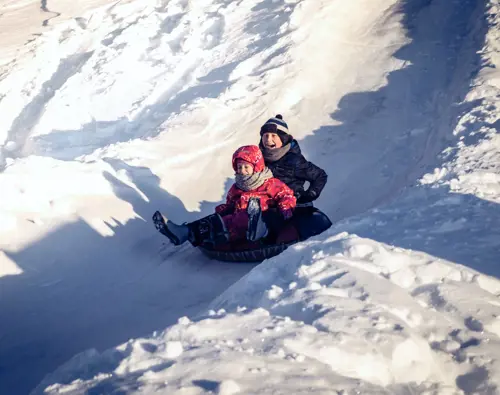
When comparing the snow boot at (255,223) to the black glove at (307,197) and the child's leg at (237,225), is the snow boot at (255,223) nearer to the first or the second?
the child's leg at (237,225)

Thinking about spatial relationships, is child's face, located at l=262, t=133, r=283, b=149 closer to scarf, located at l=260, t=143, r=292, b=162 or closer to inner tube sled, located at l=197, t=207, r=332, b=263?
scarf, located at l=260, t=143, r=292, b=162

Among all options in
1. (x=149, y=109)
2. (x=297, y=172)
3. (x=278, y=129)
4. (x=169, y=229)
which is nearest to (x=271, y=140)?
(x=278, y=129)

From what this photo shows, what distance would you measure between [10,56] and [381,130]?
A: 7.89 m

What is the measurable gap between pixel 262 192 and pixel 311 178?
0.52 meters

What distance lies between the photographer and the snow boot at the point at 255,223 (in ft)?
13.4

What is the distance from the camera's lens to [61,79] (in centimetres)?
934

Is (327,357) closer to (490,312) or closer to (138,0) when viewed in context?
(490,312)

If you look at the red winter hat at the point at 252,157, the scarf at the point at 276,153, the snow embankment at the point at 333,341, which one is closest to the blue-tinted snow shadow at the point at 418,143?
the snow embankment at the point at 333,341

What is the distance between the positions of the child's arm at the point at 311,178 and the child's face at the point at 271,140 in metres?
0.27

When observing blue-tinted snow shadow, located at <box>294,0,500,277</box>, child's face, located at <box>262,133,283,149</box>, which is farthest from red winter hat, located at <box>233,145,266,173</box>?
blue-tinted snow shadow, located at <box>294,0,500,277</box>

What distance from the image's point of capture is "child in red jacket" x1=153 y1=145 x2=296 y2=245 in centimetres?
428

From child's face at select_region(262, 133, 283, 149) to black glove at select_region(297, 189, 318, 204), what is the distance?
549 millimetres

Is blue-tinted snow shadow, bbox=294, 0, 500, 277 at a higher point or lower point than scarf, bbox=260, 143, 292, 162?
lower

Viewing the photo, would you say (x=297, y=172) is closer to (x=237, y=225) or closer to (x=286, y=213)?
(x=286, y=213)
